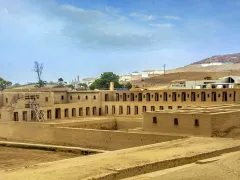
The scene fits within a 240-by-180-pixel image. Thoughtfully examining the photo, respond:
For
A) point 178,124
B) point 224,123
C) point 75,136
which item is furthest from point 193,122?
point 75,136

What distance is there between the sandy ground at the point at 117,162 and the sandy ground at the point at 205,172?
113 centimetres

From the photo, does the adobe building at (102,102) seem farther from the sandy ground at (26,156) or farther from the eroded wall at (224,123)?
the sandy ground at (26,156)

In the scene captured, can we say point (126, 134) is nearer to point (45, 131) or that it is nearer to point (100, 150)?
point (100, 150)

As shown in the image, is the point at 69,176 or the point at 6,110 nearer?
the point at 69,176

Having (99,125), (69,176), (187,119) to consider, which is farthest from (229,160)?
(99,125)

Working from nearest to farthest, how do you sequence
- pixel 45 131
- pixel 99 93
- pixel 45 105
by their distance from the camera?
1. pixel 45 131
2. pixel 45 105
3. pixel 99 93

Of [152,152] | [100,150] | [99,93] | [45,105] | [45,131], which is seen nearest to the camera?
[152,152]

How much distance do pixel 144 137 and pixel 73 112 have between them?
21.3 meters

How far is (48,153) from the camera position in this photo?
89.7ft

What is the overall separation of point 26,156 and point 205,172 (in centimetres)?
1554

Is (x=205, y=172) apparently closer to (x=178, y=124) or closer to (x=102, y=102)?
(x=178, y=124)

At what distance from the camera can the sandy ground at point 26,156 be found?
24664 mm

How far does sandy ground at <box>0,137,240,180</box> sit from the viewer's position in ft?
45.9

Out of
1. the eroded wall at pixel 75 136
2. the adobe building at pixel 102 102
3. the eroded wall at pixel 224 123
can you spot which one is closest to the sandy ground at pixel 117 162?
the eroded wall at pixel 224 123
